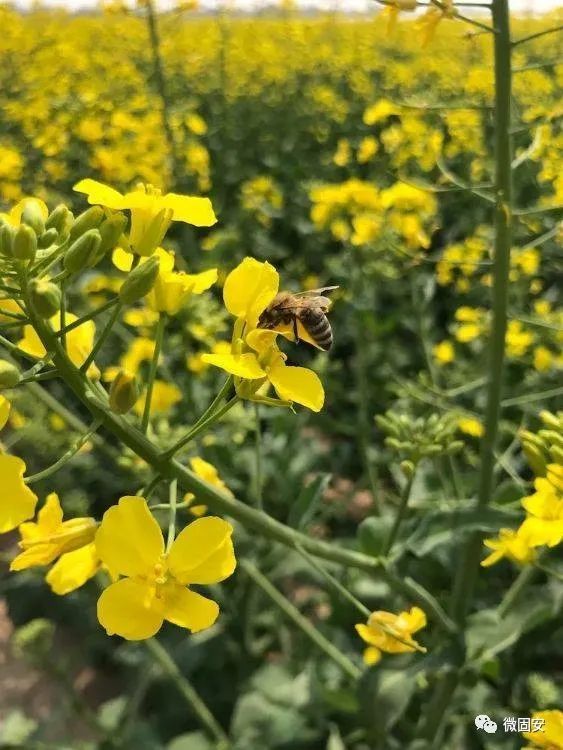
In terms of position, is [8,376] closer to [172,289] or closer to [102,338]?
[102,338]

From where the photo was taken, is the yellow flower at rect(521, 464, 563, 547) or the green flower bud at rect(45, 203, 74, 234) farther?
the yellow flower at rect(521, 464, 563, 547)

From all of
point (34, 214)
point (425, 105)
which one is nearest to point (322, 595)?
point (425, 105)

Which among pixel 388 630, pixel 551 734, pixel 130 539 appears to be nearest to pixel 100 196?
pixel 130 539

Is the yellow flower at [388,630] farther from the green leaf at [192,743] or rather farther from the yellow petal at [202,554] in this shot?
the green leaf at [192,743]

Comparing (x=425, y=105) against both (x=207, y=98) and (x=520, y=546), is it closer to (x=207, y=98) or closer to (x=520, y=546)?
(x=520, y=546)

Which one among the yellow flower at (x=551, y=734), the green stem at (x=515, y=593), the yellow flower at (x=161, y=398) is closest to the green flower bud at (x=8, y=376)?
the yellow flower at (x=551, y=734)

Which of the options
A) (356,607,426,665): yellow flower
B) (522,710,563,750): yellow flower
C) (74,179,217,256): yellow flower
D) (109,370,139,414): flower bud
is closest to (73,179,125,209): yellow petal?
(74,179,217,256): yellow flower

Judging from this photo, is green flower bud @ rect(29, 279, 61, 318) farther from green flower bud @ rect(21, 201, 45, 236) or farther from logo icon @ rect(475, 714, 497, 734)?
logo icon @ rect(475, 714, 497, 734)
